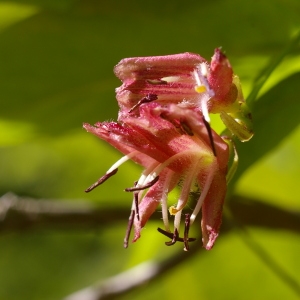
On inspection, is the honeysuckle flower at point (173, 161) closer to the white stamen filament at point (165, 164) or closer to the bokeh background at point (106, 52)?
the white stamen filament at point (165, 164)

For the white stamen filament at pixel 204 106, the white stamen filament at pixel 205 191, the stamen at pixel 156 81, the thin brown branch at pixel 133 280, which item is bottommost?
the thin brown branch at pixel 133 280

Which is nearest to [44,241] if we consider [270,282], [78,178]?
[78,178]

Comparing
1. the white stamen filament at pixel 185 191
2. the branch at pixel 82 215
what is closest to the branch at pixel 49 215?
the branch at pixel 82 215

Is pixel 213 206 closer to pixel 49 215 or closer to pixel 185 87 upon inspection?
pixel 185 87

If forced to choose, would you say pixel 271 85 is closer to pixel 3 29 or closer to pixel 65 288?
pixel 3 29

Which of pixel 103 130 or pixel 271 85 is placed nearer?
pixel 103 130

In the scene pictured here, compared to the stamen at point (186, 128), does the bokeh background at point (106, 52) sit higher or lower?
lower

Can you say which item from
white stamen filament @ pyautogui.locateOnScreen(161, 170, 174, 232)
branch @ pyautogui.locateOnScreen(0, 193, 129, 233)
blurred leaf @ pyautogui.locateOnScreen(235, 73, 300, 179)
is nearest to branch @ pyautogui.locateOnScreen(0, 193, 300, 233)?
branch @ pyautogui.locateOnScreen(0, 193, 129, 233)
